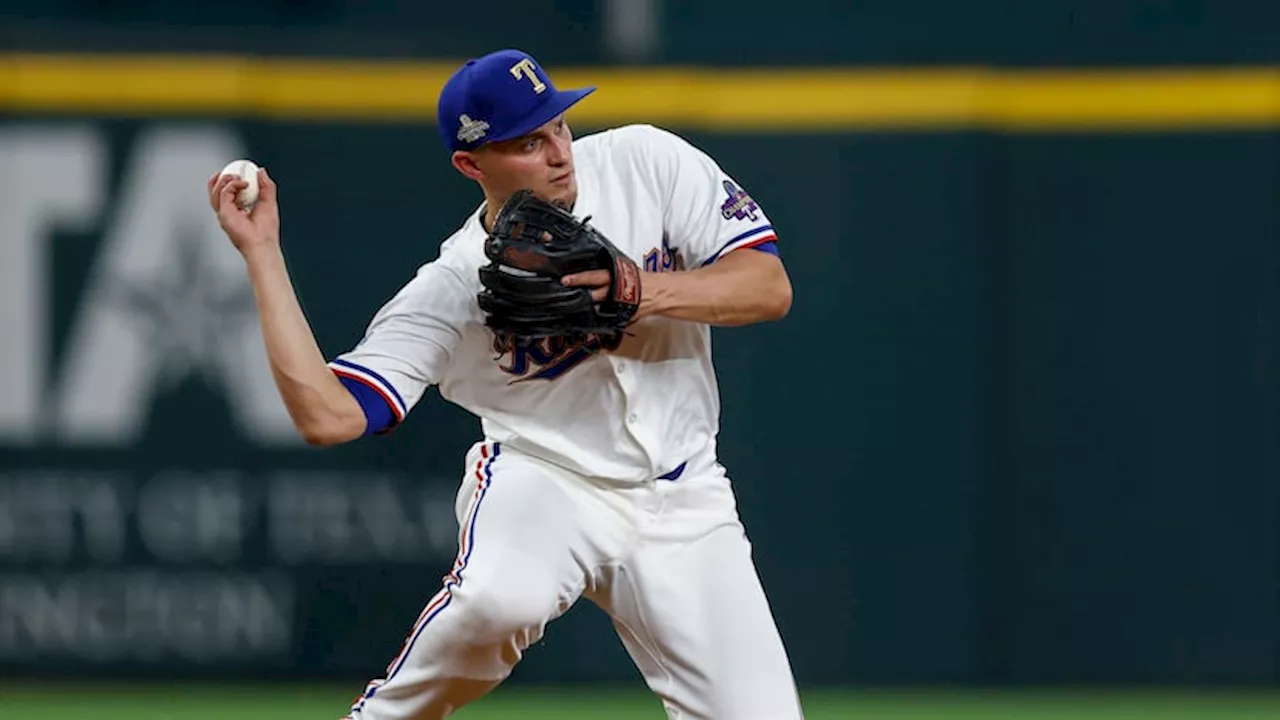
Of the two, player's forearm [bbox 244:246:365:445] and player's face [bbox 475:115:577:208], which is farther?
player's face [bbox 475:115:577:208]

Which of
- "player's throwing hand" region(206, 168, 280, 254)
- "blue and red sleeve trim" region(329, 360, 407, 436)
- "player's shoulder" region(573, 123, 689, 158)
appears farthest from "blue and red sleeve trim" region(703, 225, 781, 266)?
"player's throwing hand" region(206, 168, 280, 254)

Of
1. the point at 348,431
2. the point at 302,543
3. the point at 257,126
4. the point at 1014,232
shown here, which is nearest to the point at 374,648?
the point at 302,543

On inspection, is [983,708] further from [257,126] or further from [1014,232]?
[257,126]

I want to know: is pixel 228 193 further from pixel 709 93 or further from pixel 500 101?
pixel 709 93

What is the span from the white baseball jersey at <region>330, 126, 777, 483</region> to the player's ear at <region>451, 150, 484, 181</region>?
0.12m

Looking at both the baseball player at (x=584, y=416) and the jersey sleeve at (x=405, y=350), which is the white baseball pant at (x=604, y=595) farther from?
the jersey sleeve at (x=405, y=350)

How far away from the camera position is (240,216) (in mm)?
4082

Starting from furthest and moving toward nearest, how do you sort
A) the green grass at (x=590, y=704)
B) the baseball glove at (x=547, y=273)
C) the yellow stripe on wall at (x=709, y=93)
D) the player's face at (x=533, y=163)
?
the yellow stripe on wall at (x=709, y=93), the green grass at (x=590, y=704), the player's face at (x=533, y=163), the baseball glove at (x=547, y=273)

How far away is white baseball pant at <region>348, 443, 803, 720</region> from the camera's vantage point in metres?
4.30

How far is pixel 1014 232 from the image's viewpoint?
7410mm

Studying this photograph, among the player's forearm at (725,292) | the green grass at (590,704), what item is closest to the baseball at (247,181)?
the player's forearm at (725,292)

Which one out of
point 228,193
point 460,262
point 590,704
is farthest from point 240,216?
point 590,704

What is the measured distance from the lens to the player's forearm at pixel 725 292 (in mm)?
4273

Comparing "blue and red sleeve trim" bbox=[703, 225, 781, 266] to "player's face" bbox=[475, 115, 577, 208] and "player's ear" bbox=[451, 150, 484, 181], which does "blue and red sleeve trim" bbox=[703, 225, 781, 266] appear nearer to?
"player's face" bbox=[475, 115, 577, 208]
